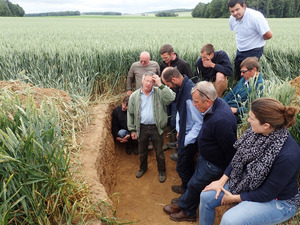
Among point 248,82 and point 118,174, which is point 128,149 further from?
point 248,82

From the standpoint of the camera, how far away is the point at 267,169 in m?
1.93

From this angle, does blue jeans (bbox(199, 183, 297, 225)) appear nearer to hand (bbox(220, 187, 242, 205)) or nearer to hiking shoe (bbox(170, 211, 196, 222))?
hand (bbox(220, 187, 242, 205))

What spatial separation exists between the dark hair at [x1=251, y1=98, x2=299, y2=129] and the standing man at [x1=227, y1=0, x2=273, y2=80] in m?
2.93

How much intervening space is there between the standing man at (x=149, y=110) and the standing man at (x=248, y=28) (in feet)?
6.53

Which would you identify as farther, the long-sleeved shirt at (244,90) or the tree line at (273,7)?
the tree line at (273,7)

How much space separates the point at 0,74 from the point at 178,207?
4.75m

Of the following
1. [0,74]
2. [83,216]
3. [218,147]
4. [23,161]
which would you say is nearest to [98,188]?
[83,216]

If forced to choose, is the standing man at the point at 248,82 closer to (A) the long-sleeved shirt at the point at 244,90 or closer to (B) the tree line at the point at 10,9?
(A) the long-sleeved shirt at the point at 244,90

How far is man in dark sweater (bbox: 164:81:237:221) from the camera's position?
2430 mm

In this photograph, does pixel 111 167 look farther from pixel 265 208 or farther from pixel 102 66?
pixel 265 208

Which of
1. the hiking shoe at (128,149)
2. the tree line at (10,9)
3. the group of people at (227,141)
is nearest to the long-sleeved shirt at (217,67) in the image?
the group of people at (227,141)

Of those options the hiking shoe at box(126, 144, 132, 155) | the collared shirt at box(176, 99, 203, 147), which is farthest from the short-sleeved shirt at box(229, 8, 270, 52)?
the hiking shoe at box(126, 144, 132, 155)

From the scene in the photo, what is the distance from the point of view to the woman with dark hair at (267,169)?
187 cm

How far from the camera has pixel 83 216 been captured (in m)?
2.35
